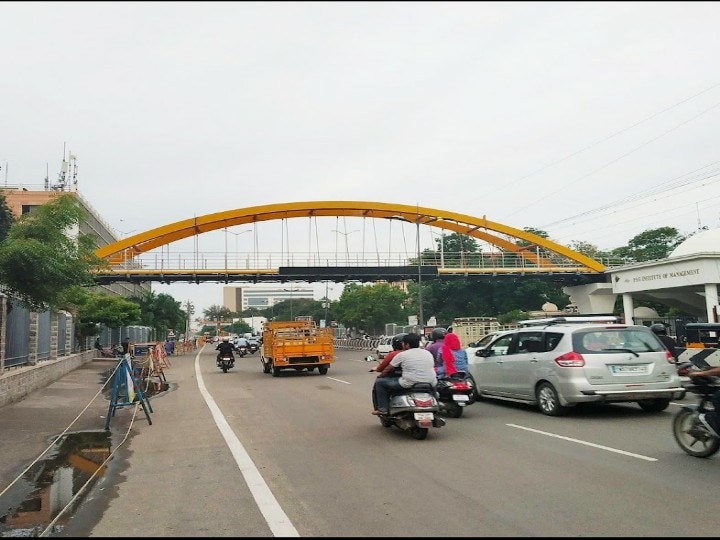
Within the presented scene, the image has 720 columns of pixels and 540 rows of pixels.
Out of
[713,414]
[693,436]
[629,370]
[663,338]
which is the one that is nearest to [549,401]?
[629,370]

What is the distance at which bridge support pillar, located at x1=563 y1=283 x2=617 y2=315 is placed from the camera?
49.6m

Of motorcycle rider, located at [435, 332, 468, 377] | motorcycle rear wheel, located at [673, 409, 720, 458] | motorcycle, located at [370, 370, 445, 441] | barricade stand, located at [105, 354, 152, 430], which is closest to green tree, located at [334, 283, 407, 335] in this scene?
motorcycle rider, located at [435, 332, 468, 377]

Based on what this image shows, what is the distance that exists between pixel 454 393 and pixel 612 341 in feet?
9.22

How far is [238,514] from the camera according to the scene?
543cm

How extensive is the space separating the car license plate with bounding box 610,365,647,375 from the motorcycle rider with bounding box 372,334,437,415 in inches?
125

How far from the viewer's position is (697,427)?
23.7ft

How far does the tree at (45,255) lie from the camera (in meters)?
12.9

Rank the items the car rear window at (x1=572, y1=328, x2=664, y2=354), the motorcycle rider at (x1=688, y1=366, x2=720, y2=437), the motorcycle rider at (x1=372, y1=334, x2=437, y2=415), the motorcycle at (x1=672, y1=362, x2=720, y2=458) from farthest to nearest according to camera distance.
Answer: the car rear window at (x1=572, y1=328, x2=664, y2=354)
the motorcycle rider at (x1=372, y1=334, x2=437, y2=415)
the motorcycle at (x1=672, y1=362, x2=720, y2=458)
the motorcycle rider at (x1=688, y1=366, x2=720, y2=437)

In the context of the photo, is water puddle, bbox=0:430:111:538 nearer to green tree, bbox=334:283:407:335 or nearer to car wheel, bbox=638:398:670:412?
car wheel, bbox=638:398:670:412

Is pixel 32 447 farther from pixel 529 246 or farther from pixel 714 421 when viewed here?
pixel 529 246

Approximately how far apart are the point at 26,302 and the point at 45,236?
1932 millimetres

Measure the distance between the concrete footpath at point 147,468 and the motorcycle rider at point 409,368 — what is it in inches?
103

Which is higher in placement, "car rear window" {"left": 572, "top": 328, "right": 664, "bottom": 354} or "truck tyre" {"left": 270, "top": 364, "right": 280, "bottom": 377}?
"car rear window" {"left": 572, "top": 328, "right": 664, "bottom": 354}

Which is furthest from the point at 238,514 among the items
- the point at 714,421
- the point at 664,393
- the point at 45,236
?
the point at 45,236
